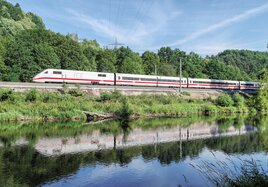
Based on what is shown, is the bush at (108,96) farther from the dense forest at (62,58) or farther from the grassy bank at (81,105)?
the dense forest at (62,58)

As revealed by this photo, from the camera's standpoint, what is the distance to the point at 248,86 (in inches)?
3556

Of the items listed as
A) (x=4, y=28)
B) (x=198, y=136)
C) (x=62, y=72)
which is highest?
(x=4, y=28)

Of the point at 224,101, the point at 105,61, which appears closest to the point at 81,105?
the point at 224,101

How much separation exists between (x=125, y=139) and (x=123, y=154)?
236 inches

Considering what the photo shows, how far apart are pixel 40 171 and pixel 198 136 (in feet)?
61.7

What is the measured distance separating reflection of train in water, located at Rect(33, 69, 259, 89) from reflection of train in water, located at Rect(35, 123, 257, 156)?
24.7 meters

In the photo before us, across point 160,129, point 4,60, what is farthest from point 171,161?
point 4,60

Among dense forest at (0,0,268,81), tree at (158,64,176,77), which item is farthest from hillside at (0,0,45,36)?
tree at (158,64,176,77)

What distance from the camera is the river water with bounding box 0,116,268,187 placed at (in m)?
17.0

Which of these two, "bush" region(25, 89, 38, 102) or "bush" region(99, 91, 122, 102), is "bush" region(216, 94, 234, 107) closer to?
"bush" region(99, 91, 122, 102)

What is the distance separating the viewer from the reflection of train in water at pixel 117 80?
54.7 m

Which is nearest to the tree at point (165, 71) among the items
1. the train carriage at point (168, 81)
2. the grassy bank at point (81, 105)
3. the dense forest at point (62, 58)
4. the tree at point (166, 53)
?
the dense forest at point (62, 58)

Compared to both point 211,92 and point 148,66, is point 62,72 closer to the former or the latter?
point 211,92

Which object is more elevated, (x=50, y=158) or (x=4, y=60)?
(x=4, y=60)
